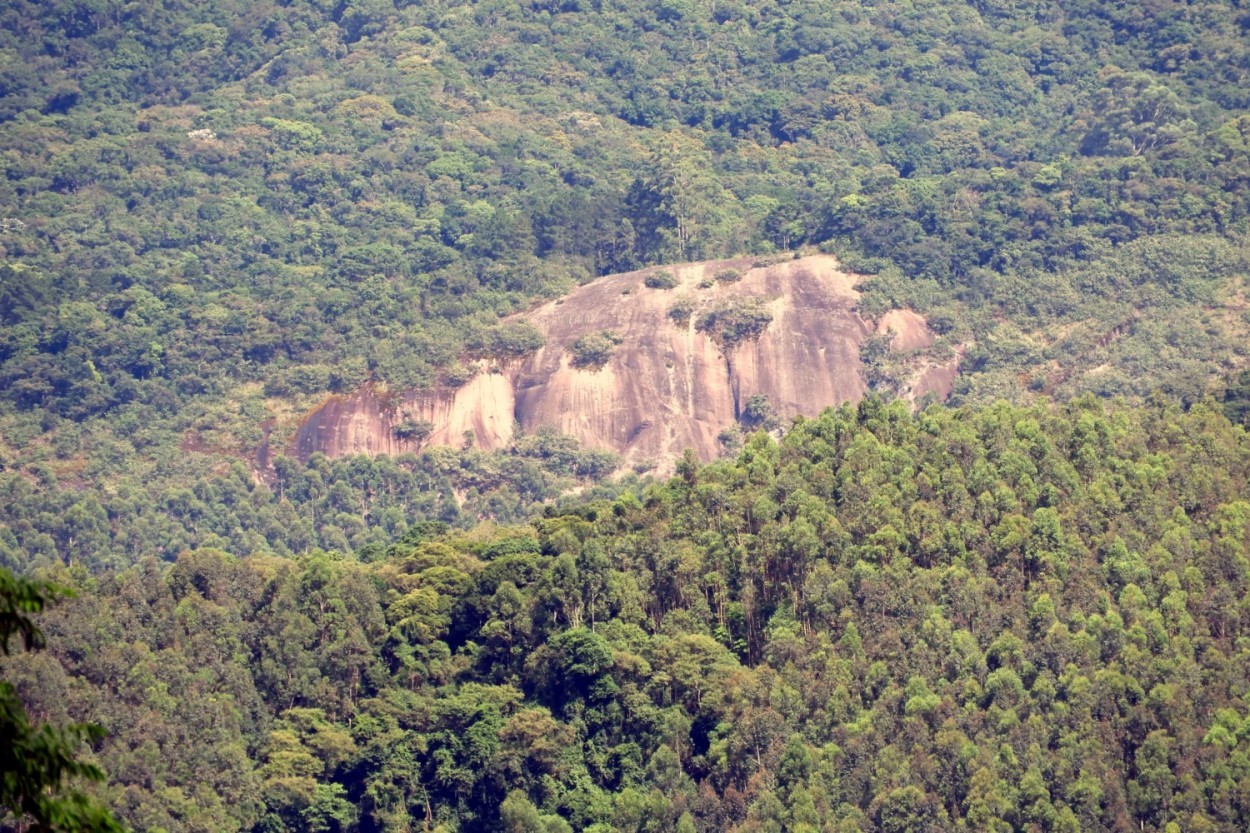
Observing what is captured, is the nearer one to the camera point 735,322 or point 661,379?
point 661,379

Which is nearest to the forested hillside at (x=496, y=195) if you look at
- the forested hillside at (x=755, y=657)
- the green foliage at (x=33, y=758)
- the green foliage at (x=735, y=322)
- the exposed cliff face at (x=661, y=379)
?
the exposed cliff face at (x=661, y=379)

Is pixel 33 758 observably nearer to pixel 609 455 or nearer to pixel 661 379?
pixel 609 455

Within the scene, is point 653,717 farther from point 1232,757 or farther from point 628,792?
point 1232,757

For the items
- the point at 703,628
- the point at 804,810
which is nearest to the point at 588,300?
the point at 703,628

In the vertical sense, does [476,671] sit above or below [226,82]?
below

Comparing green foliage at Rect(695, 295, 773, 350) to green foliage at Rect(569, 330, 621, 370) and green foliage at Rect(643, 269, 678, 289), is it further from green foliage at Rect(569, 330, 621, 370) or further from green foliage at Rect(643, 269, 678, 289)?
green foliage at Rect(569, 330, 621, 370)

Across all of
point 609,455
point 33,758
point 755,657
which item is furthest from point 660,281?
point 33,758

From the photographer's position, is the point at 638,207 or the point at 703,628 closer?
the point at 703,628
